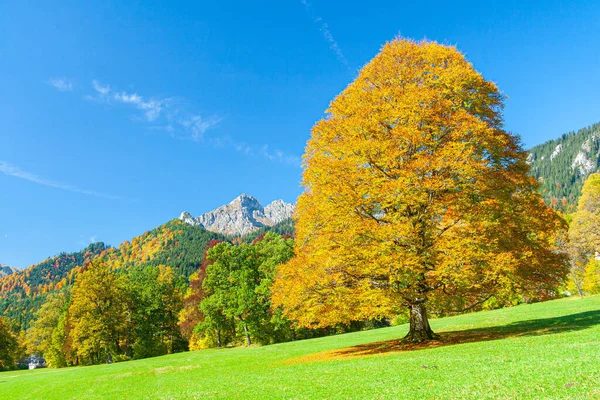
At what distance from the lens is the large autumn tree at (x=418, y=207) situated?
658 inches

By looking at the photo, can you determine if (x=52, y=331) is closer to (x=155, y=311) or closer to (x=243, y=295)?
(x=155, y=311)

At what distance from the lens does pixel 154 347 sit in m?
56.7

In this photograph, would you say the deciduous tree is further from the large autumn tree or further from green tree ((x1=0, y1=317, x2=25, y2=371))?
green tree ((x1=0, y1=317, x2=25, y2=371))

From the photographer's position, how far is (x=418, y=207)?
17984mm

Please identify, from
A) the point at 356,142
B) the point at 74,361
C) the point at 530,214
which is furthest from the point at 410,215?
the point at 74,361

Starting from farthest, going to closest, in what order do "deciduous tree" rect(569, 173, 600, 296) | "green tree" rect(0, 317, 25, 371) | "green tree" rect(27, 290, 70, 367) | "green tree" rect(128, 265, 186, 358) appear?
"green tree" rect(0, 317, 25, 371) < "green tree" rect(27, 290, 70, 367) < "green tree" rect(128, 265, 186, 358) < "deciduous tree" rect(569, 173, 600, 296)

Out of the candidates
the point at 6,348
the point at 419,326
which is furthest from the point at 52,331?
the point at 419,326

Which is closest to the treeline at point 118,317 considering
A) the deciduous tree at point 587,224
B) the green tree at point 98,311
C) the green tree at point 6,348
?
the green tree at point 98,311

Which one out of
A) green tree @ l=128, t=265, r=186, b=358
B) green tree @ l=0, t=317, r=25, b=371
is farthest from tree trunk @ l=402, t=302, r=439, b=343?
green tree @ l=0, t=317, r=25, b=371

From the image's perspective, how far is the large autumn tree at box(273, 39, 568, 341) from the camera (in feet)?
54.9

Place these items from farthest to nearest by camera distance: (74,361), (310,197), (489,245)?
(74,361), (310,197), (489,245)

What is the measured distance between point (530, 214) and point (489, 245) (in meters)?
4.48

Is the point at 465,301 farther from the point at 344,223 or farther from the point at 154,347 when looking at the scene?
the point at 154,347

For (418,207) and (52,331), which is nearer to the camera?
(418,207)
